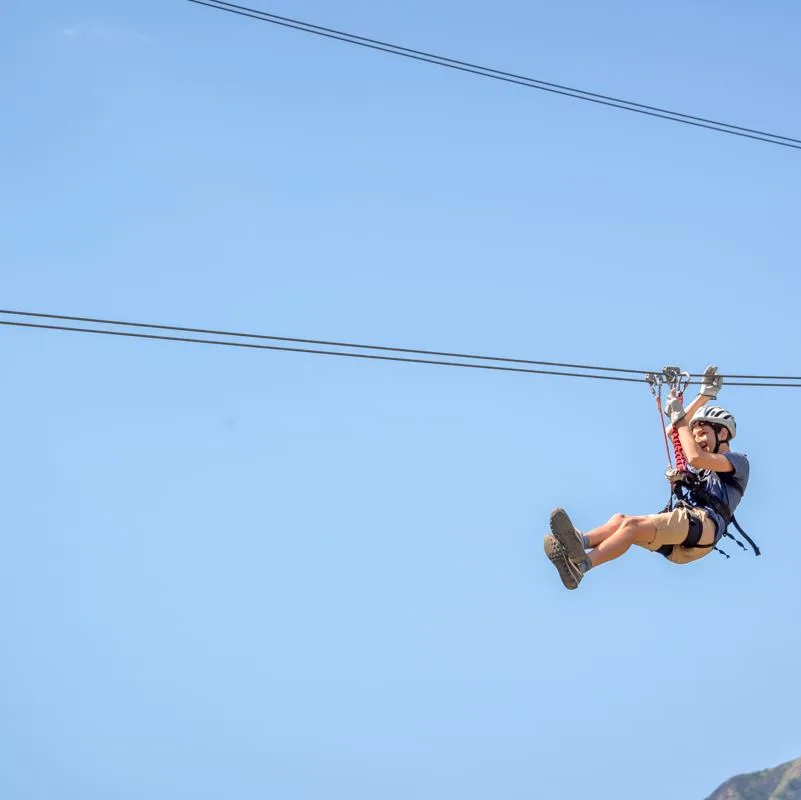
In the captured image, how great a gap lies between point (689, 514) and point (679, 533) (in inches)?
8.9

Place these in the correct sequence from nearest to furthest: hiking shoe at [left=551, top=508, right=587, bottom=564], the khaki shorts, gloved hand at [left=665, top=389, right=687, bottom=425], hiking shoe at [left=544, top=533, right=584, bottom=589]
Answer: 1. hiking shoe at [left=551, top=508, right=587, bottom=564]
2. hiking shoe at [left=544, top=533, right=584, bottom=589]
3. the khaki shorts
4. gloved hand at [left=665, top=389, right=687, bottom=425]

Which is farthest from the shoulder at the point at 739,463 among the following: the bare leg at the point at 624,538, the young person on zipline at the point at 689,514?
the bare leg at the point at 624,538

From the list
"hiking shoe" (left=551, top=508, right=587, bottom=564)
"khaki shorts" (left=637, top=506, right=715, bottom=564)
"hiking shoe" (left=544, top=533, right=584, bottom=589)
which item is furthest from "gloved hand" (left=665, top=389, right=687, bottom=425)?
"hiking shoe" (left=544, top=533, right=584, bottom=589)

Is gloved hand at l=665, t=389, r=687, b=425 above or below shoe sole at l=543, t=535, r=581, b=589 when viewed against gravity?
above

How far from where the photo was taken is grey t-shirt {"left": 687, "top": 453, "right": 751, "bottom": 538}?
1198 cm

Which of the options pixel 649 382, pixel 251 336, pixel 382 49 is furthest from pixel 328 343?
pixel 382 49

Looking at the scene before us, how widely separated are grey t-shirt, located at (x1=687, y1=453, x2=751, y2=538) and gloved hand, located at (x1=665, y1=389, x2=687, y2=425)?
1.63ft

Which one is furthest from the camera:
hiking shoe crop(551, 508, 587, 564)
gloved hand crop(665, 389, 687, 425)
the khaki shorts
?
gloved hand crop(665, 389, 687, 425)

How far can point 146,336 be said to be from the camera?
34.0 ft

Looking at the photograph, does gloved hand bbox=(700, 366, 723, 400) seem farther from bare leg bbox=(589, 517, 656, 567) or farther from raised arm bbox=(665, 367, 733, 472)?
bare leg bbox=(589, 517, 656, 567)

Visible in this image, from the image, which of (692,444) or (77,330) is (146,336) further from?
(692,444)

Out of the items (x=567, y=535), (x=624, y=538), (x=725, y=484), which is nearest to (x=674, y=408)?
(x=725, y=484)

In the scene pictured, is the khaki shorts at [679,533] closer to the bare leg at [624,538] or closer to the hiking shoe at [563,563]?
the bare leg at [624,538]

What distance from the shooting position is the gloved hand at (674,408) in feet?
38.7
